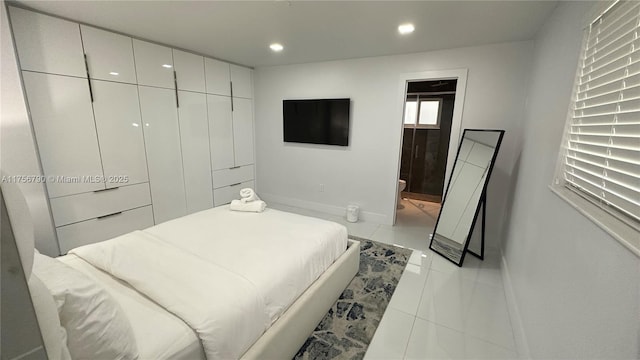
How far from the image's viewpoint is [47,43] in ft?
7.47

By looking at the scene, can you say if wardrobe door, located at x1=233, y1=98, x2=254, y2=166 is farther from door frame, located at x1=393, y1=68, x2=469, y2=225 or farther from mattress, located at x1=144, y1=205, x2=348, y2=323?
door frame, located at x1=393, y1=68, x2=469, y2=225

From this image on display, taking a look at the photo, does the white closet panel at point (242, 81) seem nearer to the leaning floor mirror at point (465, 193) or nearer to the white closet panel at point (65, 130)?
the white closet panel at point (65, 130)

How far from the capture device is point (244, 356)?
1.23 m

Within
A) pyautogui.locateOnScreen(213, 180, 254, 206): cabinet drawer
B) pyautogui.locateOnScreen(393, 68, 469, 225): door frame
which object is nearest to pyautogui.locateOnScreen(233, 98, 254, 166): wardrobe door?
pyautogui.locateOnScreen(213, 180, 254, 206): cabinet drawer

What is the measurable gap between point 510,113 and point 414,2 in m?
1.80

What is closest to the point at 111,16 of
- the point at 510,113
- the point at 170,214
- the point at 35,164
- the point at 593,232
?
the point at 35,164

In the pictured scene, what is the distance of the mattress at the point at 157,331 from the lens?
103 cm

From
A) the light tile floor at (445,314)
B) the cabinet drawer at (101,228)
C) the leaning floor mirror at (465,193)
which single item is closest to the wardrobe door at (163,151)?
the cabinet drawer at (101,228)

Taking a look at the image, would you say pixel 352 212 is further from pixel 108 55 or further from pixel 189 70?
pixel 108 55

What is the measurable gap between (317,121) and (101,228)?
3.04m

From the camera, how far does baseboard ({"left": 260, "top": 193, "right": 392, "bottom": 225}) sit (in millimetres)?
3859

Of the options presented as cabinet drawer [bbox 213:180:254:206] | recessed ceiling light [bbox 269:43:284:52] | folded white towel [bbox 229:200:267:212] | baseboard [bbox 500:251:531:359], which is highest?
recessed ceiling light [bbox 269:43:284:52]

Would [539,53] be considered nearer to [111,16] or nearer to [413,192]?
[413,192]

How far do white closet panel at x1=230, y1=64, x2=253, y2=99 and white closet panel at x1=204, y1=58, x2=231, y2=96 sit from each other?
0.11 metres
